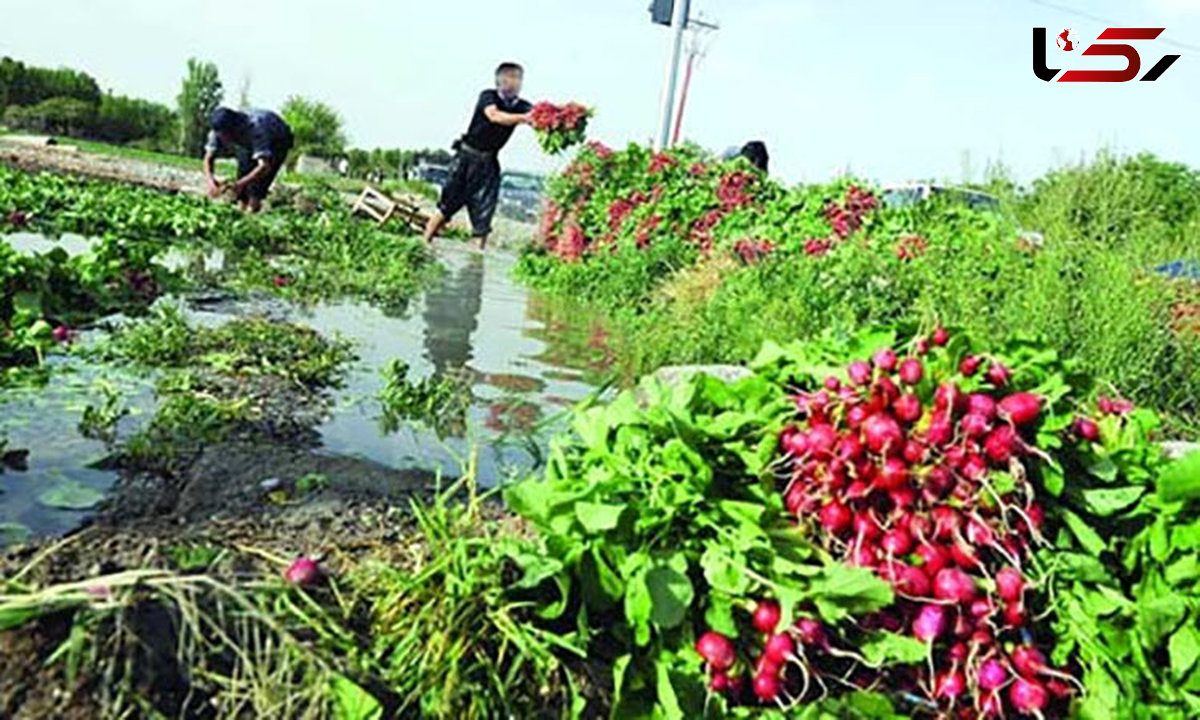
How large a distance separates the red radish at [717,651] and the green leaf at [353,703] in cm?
56

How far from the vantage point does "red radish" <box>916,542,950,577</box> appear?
6.05 feet

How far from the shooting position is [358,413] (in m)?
3.96

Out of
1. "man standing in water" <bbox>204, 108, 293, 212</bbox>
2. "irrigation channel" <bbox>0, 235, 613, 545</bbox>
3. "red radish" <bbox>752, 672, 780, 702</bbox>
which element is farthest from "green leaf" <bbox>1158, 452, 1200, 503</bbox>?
"man standing in water" <bbox>204, 108, 293, 212</bbox>

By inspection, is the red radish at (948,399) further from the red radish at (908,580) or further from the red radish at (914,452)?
the red radish at (908,580)

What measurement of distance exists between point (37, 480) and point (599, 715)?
5.99 ft

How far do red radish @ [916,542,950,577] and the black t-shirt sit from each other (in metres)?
10.4

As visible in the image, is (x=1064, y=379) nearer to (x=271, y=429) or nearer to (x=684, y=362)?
(x=271, y=429)

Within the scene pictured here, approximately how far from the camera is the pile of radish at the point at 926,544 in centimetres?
181

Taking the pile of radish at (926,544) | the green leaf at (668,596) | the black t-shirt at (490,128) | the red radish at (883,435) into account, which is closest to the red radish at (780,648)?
the pile of radish at (926,544)

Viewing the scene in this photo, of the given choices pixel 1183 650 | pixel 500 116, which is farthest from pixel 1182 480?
pixel 500 116

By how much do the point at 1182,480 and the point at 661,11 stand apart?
14.2 meters

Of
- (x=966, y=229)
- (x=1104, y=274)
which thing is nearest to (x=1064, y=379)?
(x=1104, y=274)

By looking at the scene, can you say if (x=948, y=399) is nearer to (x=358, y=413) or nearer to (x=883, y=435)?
(x=883, y=435)

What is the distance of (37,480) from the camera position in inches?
109
